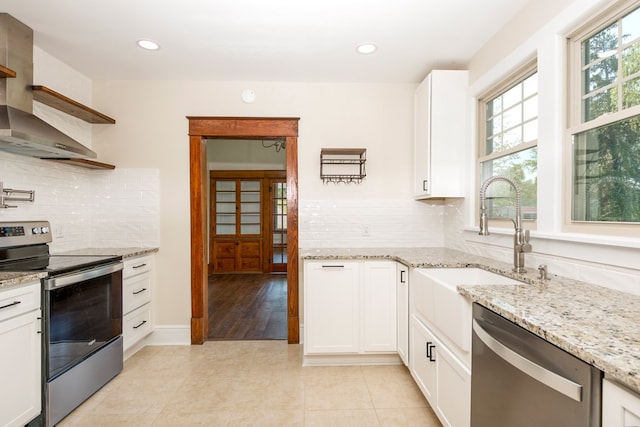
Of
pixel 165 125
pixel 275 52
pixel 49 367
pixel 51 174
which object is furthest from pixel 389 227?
pixel 51 174

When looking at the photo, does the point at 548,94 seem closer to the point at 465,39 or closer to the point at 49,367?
the point at 465,39

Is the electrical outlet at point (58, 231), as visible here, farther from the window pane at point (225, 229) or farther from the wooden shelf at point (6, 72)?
the window pane at point (225, 229)

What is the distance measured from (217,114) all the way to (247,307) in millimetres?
2461

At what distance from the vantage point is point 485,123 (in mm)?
2568

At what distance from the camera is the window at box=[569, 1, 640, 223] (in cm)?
139

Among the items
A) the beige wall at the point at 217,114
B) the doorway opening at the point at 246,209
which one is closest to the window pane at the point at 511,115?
the beige wall at the point at 217,114

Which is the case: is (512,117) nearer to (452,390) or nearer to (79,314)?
(452,390)

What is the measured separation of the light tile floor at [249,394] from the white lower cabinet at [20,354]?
38 centimetres

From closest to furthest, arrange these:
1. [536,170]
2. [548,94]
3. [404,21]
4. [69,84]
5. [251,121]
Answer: [548,94] → [536,170] → [404,21] → [69,84] → [251,121]

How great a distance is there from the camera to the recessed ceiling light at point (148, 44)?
2.36 metres

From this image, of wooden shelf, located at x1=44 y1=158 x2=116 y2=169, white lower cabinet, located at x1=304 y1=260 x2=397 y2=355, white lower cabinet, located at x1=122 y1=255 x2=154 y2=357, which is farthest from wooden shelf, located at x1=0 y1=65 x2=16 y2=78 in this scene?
white lower cabinet, located at x1=304 y1=260 x2=397 y2=355

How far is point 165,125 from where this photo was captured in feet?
9.95

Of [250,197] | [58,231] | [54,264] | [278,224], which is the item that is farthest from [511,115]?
[250,197]

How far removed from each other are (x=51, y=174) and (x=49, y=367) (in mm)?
1589
